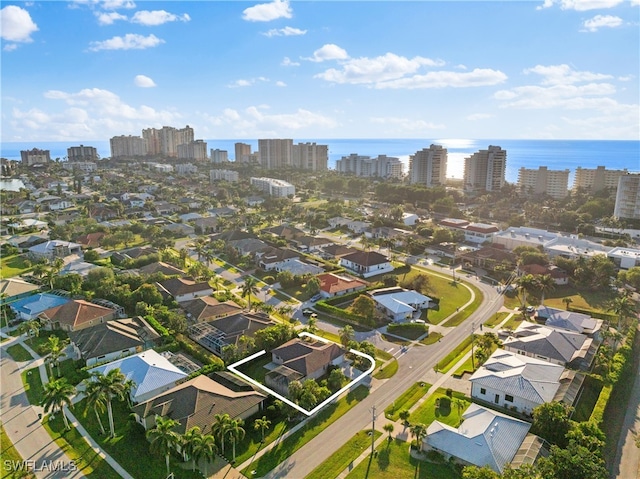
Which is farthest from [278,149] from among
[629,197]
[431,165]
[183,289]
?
[183,289]

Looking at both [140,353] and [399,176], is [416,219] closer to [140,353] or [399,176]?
[140,353]

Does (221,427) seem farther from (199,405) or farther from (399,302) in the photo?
(399,302)

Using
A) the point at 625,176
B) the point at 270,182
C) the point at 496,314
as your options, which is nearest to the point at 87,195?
the point at 270,182

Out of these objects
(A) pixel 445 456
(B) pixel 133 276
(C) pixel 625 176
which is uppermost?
(C) pixel 625 176

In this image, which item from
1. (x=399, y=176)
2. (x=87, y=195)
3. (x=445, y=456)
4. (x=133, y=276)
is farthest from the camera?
(x=399, y=176)

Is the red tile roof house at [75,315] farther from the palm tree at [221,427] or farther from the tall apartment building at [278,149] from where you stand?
the tall apartment building at [278,149]

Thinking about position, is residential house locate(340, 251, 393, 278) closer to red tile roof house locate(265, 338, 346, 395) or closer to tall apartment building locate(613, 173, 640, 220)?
red tile roof house locate(265, 338, 346, 395)

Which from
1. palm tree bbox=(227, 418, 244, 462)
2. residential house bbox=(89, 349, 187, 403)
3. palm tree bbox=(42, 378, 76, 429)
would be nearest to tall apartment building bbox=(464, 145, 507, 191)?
residential house bbox=(89, 349, 187, 403)
